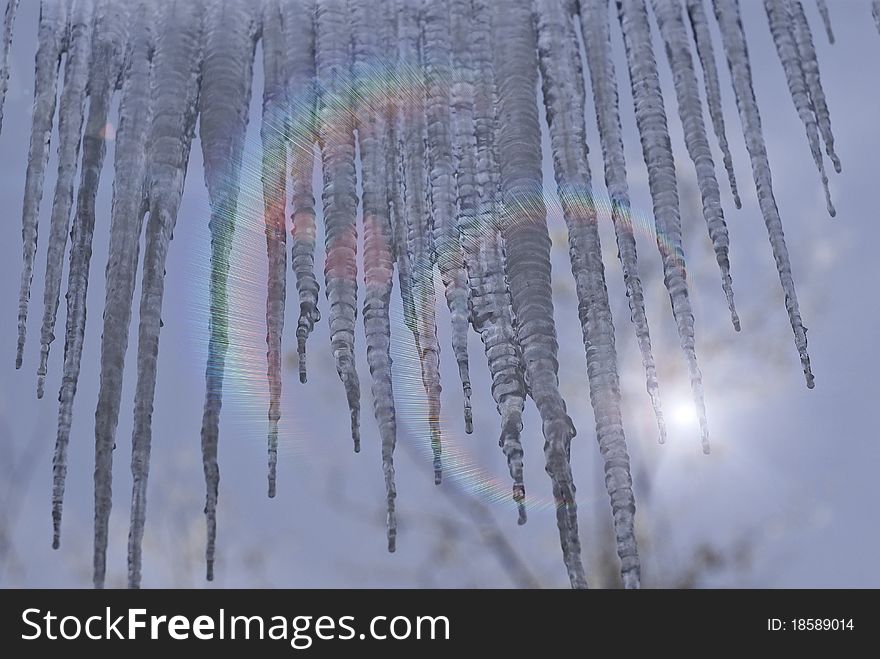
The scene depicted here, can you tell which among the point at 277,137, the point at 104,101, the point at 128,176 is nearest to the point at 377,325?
the point at 277,137

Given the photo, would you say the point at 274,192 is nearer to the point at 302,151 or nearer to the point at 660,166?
the point at 302,151

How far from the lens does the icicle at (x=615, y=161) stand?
8.60 feet

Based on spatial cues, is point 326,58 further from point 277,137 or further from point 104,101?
point 104,101

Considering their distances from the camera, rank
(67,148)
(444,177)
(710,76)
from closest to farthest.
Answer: (444,177), (67,148), (710,76)

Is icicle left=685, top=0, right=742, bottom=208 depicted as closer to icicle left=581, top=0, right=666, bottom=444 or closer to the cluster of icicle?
the cluster of icicle

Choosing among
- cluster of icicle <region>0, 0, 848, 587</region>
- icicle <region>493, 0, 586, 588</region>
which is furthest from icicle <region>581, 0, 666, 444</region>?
icicle <region>493, 0, 586, 588</region>

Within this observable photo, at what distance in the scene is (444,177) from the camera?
288 centimetres

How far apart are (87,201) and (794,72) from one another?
2375mm

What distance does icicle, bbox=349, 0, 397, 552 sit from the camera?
8.48 ft

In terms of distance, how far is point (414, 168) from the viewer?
291cm

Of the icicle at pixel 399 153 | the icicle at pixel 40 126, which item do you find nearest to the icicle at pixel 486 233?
the icicle at pixel 399 153

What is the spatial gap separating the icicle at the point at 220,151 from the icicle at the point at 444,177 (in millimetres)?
591

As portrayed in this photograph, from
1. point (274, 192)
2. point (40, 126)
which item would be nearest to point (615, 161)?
point (274, 192)

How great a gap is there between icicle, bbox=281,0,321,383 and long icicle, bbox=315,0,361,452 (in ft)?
0.12
